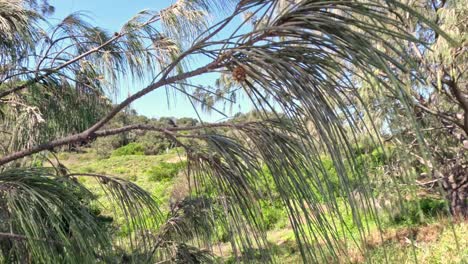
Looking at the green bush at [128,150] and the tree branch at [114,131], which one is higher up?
the green bush at [128,150]

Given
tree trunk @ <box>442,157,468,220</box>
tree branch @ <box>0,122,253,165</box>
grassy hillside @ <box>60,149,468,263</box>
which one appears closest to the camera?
tree branch @ <box>0,122,253,165</box>

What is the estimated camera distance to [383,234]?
465mm

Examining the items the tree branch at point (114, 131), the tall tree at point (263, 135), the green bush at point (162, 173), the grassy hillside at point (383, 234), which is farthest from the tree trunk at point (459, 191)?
the green bush at point (162, 173)

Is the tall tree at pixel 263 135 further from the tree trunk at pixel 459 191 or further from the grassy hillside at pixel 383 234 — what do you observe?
the tree trunk at pixel 459 191

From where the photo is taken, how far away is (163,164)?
10.6m

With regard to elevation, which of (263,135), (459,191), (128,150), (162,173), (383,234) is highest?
(128,150)

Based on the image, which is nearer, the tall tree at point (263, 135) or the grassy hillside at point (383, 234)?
the tall tree at point (263, 135)

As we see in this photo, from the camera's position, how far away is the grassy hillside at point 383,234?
2.49 feet

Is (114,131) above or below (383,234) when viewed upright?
above

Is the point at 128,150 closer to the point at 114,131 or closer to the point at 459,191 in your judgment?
the point at 459,191

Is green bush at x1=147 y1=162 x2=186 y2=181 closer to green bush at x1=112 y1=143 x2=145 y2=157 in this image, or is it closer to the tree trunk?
green bush at x1=112 y1=143 x2=145 y2=157

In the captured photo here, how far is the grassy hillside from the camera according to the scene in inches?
29.9

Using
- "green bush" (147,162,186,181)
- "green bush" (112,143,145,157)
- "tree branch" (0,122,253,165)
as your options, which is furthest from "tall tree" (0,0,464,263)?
"green bush" (112,143,145,157)

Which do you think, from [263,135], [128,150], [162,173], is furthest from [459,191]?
[128,150]
